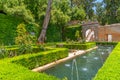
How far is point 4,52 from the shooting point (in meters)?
10.3

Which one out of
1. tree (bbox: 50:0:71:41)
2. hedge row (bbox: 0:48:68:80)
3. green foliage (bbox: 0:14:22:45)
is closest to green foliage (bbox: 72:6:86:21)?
tree (bbox: 50:0:71:41)

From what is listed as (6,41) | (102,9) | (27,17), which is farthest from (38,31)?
(102,9)

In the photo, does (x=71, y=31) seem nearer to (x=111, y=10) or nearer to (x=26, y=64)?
(x=111, y=10)

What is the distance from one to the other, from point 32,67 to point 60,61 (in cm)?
238

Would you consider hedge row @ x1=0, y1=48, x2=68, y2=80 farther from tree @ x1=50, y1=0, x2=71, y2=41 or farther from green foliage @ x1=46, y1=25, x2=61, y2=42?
tree @ x1=50, y1=0, x2=71, y2=41

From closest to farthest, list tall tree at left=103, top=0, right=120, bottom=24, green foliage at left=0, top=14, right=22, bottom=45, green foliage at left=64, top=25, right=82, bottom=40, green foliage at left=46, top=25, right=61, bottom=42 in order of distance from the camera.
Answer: green foliage at left=0, top=14, right=22, bottom=45
green foliage at left=46, top=25, right=61, bottom=42
green foliage at left=64, top=25, right=82, bottom=40
tall tree at left=103, top=0, right=120, bottom=24

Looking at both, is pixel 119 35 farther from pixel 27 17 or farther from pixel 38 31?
pixel 27 17

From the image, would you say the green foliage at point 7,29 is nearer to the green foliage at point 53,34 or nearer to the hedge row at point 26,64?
the green foliage at point 53,34

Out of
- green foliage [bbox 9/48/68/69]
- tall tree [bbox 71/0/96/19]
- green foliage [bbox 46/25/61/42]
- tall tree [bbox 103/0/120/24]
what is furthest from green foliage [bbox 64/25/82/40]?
green foliage [bbox 9/48/68/69]

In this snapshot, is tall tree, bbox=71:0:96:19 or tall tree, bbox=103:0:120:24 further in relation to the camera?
tall tree, bbox=71:0:96:19

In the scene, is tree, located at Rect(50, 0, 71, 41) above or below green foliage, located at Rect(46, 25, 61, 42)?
above

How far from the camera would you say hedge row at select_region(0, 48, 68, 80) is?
494 cm

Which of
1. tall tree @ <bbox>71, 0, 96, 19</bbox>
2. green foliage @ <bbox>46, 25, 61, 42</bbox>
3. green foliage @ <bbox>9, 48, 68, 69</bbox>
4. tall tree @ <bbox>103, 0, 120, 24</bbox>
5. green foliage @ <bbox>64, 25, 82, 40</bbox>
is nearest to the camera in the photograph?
green foliage @ <bbox>9, 48, 68, 69</bbox>

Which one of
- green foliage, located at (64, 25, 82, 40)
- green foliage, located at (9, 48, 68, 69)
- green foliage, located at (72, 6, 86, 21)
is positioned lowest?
green foliage, located at (64, 25, 82, 40)
